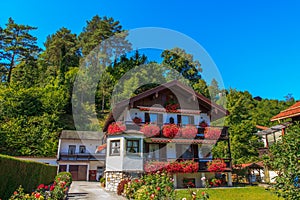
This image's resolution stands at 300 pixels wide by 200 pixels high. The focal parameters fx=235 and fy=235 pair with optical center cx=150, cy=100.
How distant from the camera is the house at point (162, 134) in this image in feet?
62.1

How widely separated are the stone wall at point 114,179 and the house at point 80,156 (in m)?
13.5

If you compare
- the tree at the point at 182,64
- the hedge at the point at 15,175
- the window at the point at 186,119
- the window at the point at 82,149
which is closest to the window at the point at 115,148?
the hedge at the point at 15,175

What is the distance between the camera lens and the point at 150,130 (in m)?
19.3

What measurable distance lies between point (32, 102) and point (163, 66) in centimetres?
2516

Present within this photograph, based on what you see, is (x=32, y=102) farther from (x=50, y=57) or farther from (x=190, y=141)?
(x=190, y=141)

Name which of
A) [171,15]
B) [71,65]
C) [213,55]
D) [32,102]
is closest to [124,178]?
[171,15]

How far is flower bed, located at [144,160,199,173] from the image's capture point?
18141 millimetres

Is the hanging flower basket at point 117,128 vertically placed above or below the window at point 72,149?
above

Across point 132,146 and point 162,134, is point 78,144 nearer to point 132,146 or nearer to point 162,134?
point 132,146

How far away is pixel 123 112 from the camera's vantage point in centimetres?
2205

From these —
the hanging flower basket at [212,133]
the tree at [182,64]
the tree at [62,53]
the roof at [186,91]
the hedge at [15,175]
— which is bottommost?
the hedge at [15,175]

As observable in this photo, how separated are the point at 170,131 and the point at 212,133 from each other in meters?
3.84

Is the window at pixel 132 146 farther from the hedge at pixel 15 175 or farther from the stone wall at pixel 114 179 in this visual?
the hedge at pixel 15 175

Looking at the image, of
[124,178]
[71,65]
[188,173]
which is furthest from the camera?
[71,65]
